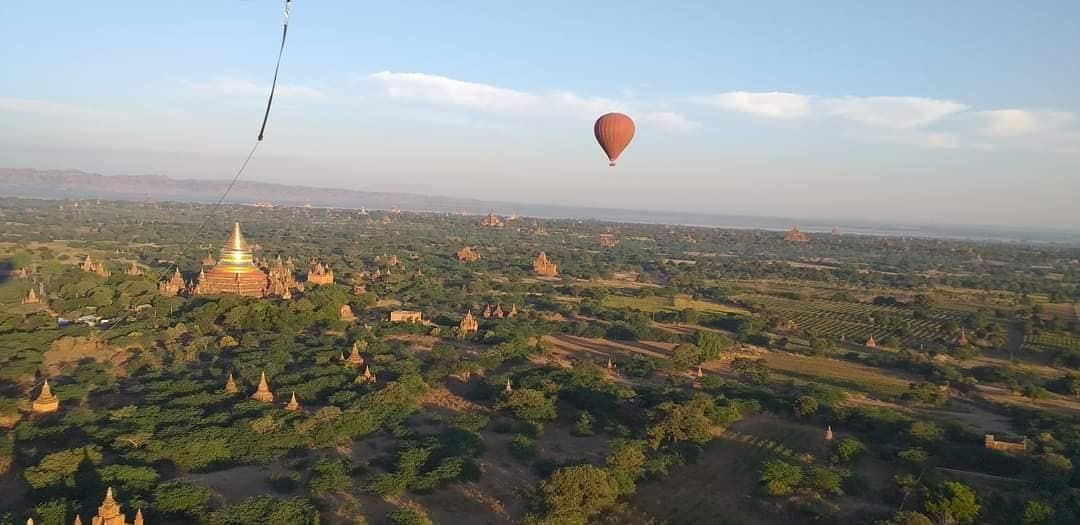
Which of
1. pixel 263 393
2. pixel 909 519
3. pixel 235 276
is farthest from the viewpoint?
pixel 235 276

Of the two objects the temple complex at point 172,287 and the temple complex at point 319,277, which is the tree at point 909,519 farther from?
the temple complex at point 319,277

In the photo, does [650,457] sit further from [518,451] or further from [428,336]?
[428,336]

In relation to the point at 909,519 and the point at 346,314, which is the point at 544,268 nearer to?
the point at 346,314

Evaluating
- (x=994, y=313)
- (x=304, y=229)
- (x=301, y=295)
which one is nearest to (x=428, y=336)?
(x=301, y=295)

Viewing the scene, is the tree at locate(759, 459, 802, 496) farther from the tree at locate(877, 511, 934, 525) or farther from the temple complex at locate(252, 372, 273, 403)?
the temple complex at locate(252, 372, 273, 403)

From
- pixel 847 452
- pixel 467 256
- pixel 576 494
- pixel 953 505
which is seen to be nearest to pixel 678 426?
pixel 847 452

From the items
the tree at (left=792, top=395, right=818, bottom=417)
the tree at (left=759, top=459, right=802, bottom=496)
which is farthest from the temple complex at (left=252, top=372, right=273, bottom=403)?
the tree at (left=792, top=395, right=818, bottom=417)
